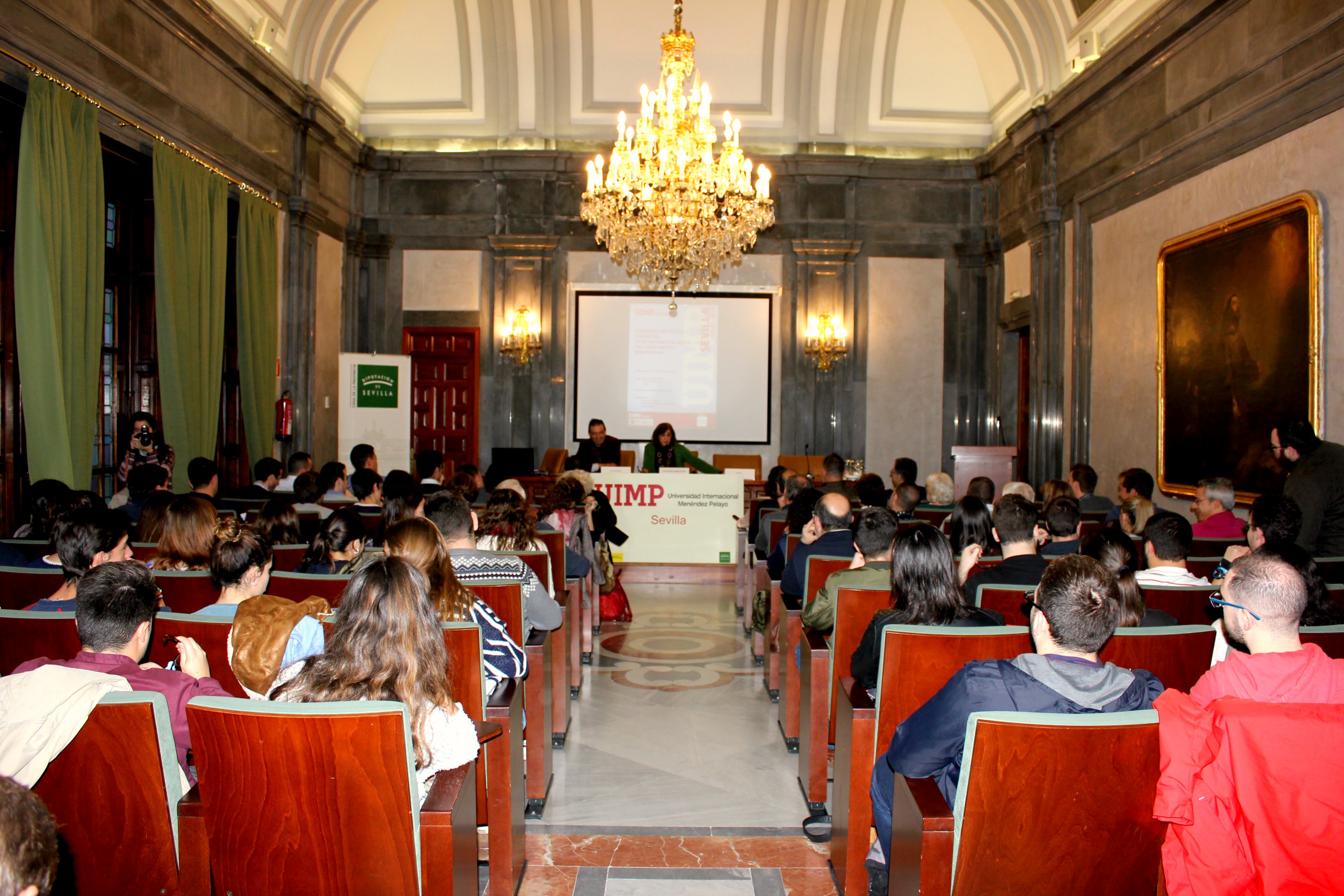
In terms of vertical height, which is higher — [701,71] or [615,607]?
[701,71]

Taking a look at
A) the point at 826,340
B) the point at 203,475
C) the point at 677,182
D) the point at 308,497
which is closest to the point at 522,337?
the point at 826,340

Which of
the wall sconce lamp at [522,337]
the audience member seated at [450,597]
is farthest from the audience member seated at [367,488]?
the wall sconce lamp at [522,337]

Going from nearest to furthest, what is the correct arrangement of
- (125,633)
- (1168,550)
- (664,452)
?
1. (125,633)
2. (1168,550)
3. (664,452)

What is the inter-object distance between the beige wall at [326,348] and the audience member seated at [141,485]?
4718 mm

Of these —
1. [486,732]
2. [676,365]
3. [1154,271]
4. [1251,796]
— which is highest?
[1154,271]

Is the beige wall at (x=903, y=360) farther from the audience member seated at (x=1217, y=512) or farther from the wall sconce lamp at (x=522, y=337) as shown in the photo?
the audience member seated at (x=1217, y=512)

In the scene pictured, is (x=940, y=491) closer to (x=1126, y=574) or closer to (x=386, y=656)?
(x=1126, y=574)

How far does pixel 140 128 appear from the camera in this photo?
645 centimetres

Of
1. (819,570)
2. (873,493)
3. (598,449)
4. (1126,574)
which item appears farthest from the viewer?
(598,449)

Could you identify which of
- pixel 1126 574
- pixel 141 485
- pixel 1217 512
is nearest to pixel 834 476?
pixel 1217 512

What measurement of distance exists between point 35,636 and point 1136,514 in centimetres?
494

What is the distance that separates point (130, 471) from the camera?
16.6 ft

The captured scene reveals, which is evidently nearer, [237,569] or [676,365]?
[237,569]

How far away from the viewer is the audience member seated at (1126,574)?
269 cm
